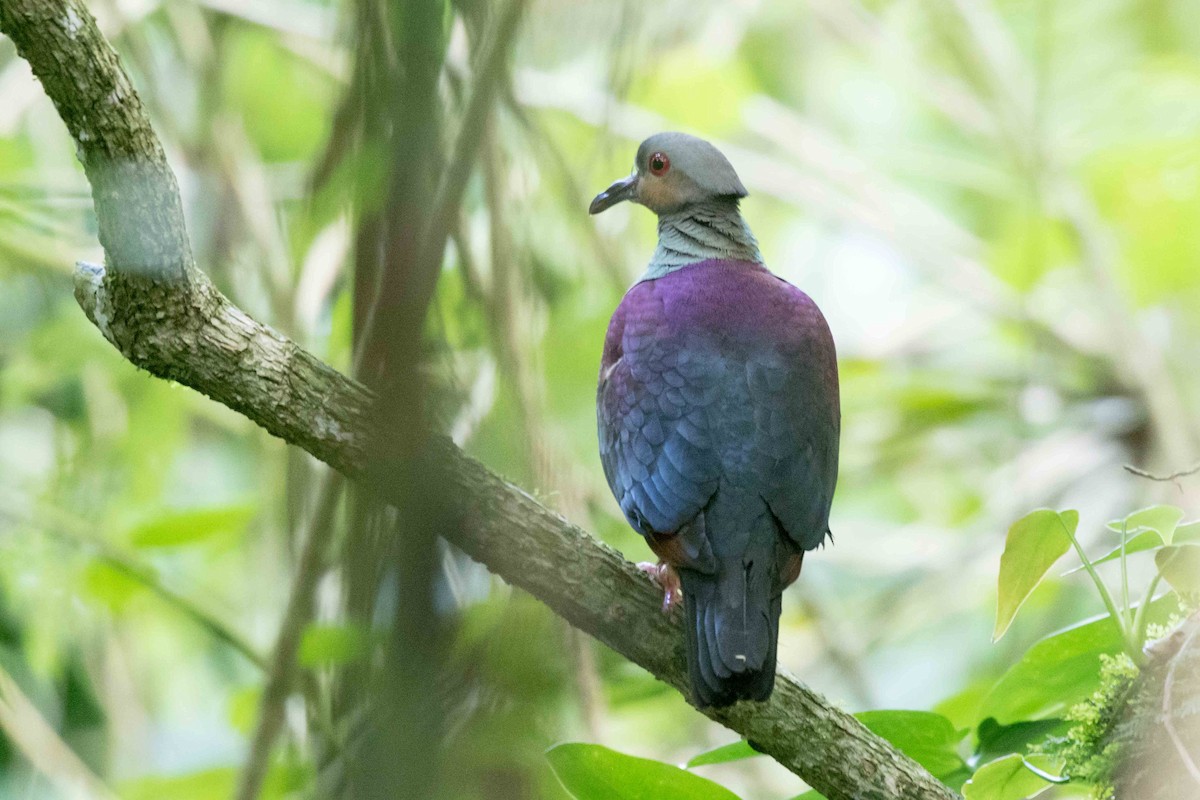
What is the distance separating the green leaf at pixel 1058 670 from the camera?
2.11 m

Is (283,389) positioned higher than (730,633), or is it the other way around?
(283,389)

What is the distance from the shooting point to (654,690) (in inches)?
132

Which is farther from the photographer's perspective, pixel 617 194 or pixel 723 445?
pixel 617 194

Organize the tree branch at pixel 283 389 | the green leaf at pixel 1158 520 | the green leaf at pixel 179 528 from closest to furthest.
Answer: the tree branch at pixel 283 389 → the green leaf at pixel 1158 520 → the green leaf at pixel 179 528

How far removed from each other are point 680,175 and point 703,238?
0.23 meters

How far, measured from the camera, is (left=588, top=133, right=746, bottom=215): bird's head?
3.25m

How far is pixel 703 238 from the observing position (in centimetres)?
316

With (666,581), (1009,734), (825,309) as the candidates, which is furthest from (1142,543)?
(825,309)

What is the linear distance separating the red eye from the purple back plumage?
543 millimetres

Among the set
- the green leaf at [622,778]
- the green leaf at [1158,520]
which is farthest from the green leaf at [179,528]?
the green leaf at [1158,520]

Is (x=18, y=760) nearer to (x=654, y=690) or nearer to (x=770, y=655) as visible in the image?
(x=654, y=690)

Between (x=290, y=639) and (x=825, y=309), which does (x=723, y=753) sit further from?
(x=825, y=309)

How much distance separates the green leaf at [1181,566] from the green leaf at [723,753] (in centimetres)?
77

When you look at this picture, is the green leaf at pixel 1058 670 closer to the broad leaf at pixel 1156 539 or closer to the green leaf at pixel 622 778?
the broad leaf at pixel 1156 539
